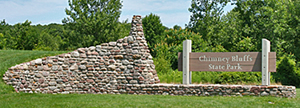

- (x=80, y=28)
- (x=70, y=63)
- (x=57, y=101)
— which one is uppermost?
(x=80, y=28)

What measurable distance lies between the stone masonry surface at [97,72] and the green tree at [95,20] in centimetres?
977

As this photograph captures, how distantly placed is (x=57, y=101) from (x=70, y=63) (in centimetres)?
257

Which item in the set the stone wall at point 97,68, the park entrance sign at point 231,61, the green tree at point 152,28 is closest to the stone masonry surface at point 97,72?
the stone wall at point 97,68

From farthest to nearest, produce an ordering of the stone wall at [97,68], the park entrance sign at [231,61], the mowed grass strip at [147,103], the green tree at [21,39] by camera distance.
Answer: the green tree at [21,39]
the stone wall at [97,68]
the park entrance sign at [231,61]
the mowed grass strip at [147,103]

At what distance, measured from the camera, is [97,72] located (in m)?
10.6

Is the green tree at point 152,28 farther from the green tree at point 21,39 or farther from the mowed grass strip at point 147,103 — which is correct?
the mowed grass strip at point 147,103

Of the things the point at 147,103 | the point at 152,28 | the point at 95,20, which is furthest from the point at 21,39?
the point at 147,103

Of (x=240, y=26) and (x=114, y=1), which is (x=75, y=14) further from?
(x=240, y=26)

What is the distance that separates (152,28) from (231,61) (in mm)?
16960

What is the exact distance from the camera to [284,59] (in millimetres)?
15984

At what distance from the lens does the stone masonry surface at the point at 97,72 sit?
1020 centimetres

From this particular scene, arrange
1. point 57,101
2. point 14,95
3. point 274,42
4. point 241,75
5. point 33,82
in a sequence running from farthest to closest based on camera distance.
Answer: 1. point 274,42
2. point 241,75
3. point 33,82
4. point 14,95
5. point 57,101

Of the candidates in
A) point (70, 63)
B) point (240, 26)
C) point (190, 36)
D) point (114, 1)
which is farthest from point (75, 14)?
point (240, 26)

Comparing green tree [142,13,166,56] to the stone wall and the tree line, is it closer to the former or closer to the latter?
the tree line
